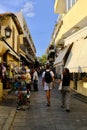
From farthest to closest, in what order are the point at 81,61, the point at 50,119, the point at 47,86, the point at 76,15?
the point at 76,15
the point at 81,61
the point at 47,86
the point at 50,119

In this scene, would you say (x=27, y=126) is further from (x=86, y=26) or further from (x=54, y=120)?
(x=86, y=26)

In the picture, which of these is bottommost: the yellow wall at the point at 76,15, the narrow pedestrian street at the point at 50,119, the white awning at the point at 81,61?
the narrow pedestrian street at the point at 50,119

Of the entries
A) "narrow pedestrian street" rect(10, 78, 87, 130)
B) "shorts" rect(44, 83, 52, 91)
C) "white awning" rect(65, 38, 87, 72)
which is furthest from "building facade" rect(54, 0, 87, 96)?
"narrow pedestrian street" rect(10, 78, 87, 130)

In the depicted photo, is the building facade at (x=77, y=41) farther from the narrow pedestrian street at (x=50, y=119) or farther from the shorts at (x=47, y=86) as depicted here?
Result: the narrow pedestrian street at (x=50, y=119)

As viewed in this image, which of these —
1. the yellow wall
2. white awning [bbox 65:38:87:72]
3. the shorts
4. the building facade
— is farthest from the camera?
the yellow wall

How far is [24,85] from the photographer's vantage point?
17000 mm

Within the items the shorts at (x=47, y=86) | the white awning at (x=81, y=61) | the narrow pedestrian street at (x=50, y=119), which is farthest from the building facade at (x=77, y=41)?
the narrow pedestrian street at (x=50, y=119)

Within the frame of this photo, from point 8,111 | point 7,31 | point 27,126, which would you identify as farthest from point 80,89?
point 27,126

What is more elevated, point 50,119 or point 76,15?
point 76,15

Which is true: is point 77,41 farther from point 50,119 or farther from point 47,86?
point 50,119

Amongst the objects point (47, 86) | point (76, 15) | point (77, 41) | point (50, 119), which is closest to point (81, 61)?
point (76, 15)

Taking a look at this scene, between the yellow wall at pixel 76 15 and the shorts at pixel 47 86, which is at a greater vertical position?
the yellow wall at pixel 76 15

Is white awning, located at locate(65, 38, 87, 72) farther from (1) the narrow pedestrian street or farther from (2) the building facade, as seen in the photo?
(1) the narrow pedestrian street

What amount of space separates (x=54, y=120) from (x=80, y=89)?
37.8 feet
